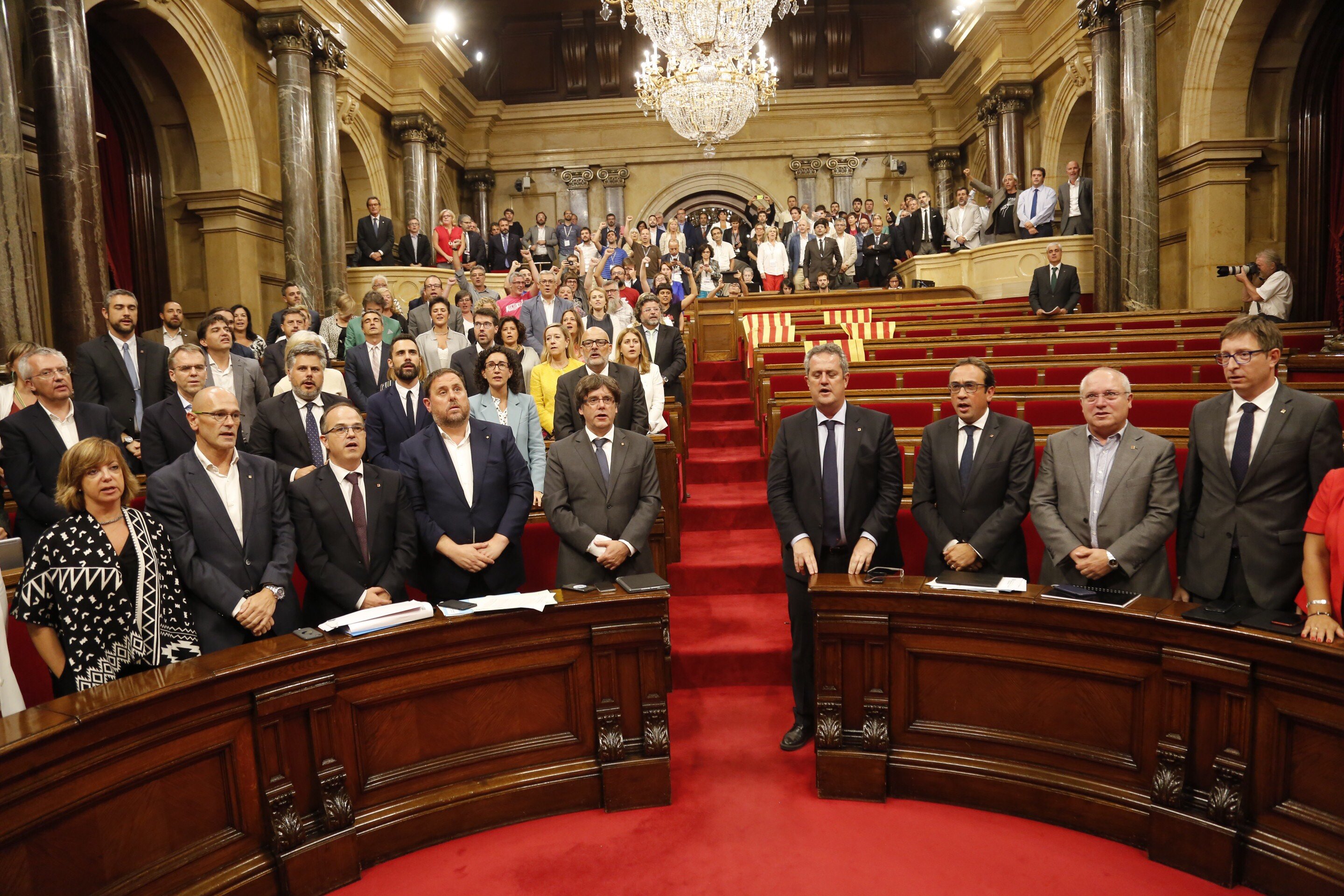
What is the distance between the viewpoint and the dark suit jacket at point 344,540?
7.99 ft

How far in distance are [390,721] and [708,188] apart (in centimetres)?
1288

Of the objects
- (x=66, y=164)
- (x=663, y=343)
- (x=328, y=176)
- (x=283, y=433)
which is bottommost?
(x=283, y=433)

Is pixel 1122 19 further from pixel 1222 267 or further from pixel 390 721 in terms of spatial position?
pixel 390 721

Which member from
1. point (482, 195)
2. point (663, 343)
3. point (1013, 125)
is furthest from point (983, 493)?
point (482, 195)

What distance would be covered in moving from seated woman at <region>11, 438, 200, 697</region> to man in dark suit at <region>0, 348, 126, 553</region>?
37.0 inches

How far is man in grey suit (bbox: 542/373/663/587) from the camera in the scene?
2.75 metres

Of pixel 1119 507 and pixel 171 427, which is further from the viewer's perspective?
pixel 171 427

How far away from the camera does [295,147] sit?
7.96m

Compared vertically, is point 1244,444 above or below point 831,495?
above

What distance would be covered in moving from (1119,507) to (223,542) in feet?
7.89

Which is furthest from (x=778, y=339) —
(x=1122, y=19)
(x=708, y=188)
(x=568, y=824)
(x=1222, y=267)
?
(x=708, y=188)

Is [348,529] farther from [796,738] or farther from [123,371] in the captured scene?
[123,371]

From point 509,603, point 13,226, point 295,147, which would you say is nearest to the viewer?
point 509,603

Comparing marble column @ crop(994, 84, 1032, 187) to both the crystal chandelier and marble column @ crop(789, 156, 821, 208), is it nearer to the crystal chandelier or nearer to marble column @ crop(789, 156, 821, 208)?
marble column @ crop(789, 156, 821, 208)
